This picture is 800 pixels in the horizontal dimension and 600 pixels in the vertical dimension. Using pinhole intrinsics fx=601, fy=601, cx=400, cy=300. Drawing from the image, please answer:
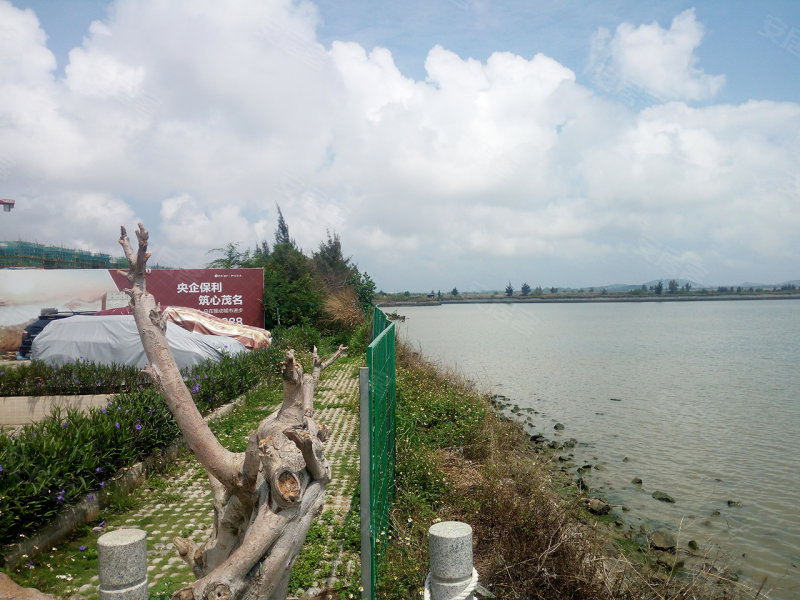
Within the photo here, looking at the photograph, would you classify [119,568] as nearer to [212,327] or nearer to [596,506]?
[596,506]

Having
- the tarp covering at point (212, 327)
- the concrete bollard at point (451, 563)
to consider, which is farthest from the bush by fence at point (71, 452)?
the tarp covering at point (212, 327)

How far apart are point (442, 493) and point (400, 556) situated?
1.47 meters

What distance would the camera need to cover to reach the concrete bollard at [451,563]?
8.79ft

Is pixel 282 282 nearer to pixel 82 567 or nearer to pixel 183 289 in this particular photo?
pixel 183 289

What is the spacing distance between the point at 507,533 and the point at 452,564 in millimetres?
2206

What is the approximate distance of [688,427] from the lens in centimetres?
1309

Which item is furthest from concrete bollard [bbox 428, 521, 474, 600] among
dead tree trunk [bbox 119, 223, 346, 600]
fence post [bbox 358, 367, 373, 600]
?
fence post [bbox 358, 367, 373, 600]

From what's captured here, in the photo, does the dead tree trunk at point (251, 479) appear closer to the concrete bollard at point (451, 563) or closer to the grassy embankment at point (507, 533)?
the concrete bollard at point (451, 563)

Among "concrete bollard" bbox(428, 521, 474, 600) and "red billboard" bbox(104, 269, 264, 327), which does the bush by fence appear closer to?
"concrete bollard" bbox(428, 521, 474, 600)

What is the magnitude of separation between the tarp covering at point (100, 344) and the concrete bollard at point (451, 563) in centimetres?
925

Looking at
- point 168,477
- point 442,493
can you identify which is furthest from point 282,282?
point 442,493

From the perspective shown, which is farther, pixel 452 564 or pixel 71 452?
Result: pixel 71 452

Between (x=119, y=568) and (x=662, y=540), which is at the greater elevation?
(x=119, y=568)

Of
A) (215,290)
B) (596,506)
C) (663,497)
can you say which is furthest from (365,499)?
(215,290)
